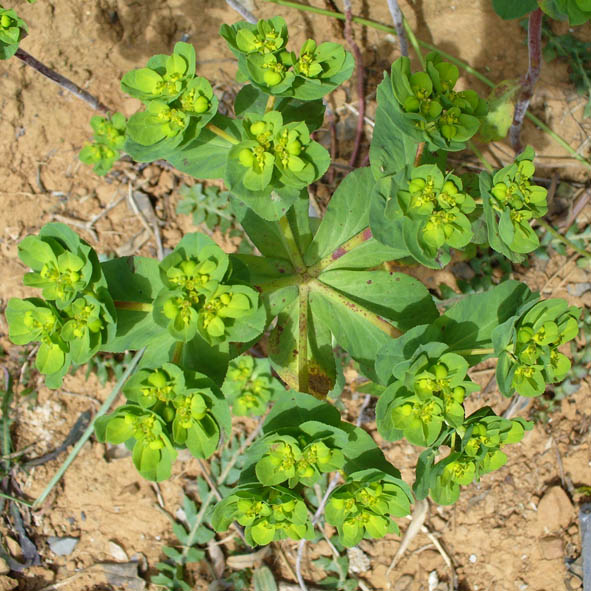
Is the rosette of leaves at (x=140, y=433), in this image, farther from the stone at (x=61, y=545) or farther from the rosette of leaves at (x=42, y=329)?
the stone at (x=61, y=545)

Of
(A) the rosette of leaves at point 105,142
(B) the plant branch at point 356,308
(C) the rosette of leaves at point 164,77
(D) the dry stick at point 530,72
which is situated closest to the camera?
(C) the rosette of leaves at point 164,77

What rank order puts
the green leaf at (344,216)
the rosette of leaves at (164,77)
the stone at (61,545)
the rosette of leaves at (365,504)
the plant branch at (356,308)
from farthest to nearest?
the stone at (61,545), the green leaf at (344,216), the plant branch at (356,308), the rosette of leaves at (164,77), the rosette of leaves at (365,504)

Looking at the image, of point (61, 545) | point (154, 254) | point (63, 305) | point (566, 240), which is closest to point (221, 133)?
point (63, 305)

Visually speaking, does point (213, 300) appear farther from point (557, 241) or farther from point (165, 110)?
point (557, 241)

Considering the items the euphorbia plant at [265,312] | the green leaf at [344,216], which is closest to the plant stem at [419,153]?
the euphorbia plant at [265,312]

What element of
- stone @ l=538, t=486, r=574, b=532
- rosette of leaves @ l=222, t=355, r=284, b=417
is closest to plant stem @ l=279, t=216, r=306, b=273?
rosette of leaves @ l=222, t=355, r=284, b=417

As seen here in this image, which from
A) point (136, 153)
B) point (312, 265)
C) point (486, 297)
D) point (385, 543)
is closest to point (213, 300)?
point (136, 153)
